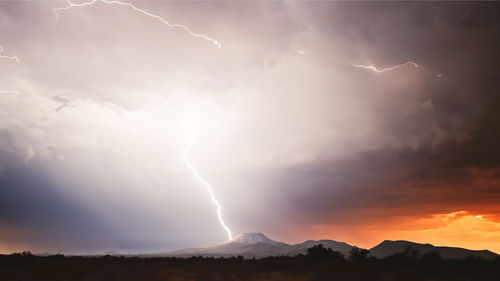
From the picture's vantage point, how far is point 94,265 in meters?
A: 20.1

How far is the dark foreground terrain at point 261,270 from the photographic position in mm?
18188

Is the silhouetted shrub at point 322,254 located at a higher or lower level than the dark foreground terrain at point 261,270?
higher

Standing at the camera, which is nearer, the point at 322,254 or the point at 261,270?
the point at 261,270

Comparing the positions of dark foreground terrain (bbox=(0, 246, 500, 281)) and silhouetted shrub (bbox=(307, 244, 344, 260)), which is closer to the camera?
dark foreground terrain (bbox=(0, 246, 500, 281))

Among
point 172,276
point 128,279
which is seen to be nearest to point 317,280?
point 172,276

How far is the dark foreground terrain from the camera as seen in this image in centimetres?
1819

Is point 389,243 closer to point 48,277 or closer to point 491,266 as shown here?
point 491,266

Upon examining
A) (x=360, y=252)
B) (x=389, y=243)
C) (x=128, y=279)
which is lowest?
(x=128, y=279)

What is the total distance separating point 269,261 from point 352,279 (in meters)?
6.21

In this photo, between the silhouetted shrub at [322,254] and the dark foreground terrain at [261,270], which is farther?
the silhouetted shrub at [322,254]

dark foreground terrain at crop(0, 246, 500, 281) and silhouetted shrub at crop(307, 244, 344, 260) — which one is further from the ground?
silhouetted shrub at crop(307, 244, 344, 260)

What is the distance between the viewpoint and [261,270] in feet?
67.3

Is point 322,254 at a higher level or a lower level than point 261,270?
higher

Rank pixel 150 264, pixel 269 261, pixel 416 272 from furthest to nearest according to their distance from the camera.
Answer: pixel 269 261, pixel 150 264, pixel 416 272
